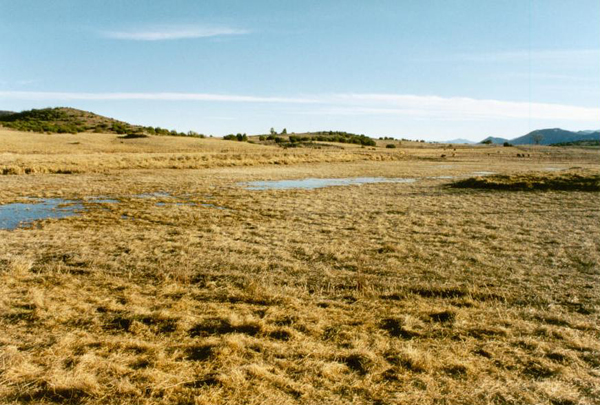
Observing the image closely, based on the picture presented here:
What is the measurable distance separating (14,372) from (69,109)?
602ft

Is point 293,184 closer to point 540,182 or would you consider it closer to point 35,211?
point 35,211

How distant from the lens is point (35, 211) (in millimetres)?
17391

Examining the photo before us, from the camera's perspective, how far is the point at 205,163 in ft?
155

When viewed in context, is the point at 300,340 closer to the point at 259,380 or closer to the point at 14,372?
the point at 259,380

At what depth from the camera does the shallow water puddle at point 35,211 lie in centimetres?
1530

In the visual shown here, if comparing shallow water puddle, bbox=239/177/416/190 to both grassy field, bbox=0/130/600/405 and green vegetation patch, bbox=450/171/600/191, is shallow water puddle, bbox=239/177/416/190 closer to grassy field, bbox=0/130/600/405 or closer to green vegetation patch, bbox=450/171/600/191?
green vegetation patch, bbox=450/171/600/191

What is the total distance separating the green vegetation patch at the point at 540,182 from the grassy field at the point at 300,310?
1105 centimetres

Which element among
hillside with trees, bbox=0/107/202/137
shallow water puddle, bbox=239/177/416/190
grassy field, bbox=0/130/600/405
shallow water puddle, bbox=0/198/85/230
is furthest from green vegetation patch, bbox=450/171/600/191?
hillside with trees, bbox=0/107/202/137

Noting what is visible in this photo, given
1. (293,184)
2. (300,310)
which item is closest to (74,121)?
(293,184)

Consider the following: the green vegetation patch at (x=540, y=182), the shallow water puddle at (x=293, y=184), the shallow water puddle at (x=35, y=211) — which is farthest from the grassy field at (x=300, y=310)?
the shallow water puddle at (x=293, y=184)

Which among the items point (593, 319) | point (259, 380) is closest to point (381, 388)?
point (259, 380)

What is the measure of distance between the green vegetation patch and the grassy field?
11.1m

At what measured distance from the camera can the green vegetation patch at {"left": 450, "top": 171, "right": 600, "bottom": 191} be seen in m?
26.5

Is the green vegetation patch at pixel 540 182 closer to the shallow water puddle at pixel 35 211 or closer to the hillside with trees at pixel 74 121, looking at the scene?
the shallow water puddle at pixel 35 211
